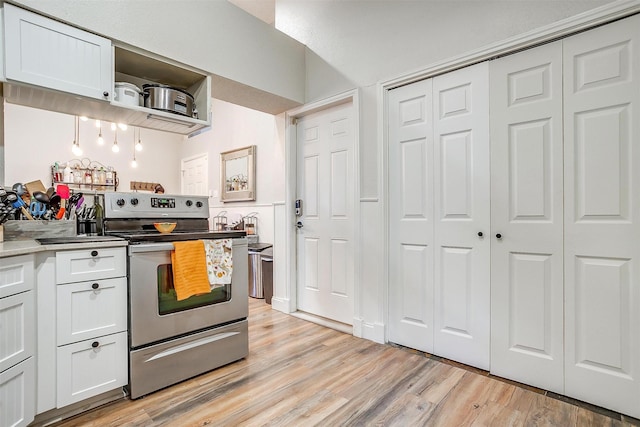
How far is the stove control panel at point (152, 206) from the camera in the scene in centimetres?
216

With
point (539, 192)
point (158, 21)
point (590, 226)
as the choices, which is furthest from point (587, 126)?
point (158, 21)

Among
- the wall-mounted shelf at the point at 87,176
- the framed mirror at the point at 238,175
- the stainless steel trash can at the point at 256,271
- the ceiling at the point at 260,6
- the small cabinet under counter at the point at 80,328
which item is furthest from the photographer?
the wall-mounted shelf at the point at 87,176

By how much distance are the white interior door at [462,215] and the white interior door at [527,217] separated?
6 cm

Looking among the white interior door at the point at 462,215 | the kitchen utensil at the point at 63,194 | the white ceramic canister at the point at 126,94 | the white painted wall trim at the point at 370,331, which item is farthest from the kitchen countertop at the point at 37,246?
the white interior door at the point at 462,215

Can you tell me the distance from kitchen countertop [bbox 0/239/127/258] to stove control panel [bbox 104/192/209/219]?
1.61 feet

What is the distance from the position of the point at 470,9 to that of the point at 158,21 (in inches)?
82.0

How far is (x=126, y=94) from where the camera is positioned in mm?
2135

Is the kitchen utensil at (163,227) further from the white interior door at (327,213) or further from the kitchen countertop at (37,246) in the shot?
the white interior door at (327,213)

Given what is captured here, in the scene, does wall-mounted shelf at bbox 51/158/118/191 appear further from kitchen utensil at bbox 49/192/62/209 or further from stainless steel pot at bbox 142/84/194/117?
stainless steel pot at bbox 142/84/194/117

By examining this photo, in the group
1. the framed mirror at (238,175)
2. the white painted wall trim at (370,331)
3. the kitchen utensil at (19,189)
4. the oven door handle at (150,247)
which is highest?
the framed mirror at (238,175)

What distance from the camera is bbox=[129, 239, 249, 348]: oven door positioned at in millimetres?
1804

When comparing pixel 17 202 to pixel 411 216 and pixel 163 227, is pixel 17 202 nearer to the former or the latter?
pixel 163 227

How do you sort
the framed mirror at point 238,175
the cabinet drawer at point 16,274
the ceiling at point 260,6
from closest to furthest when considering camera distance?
1. the cabinet drawer at point 16,274
2. the ceiling at point 260,6
3. the framed mirror at point 238,175

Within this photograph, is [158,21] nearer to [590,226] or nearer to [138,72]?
[138,72]
